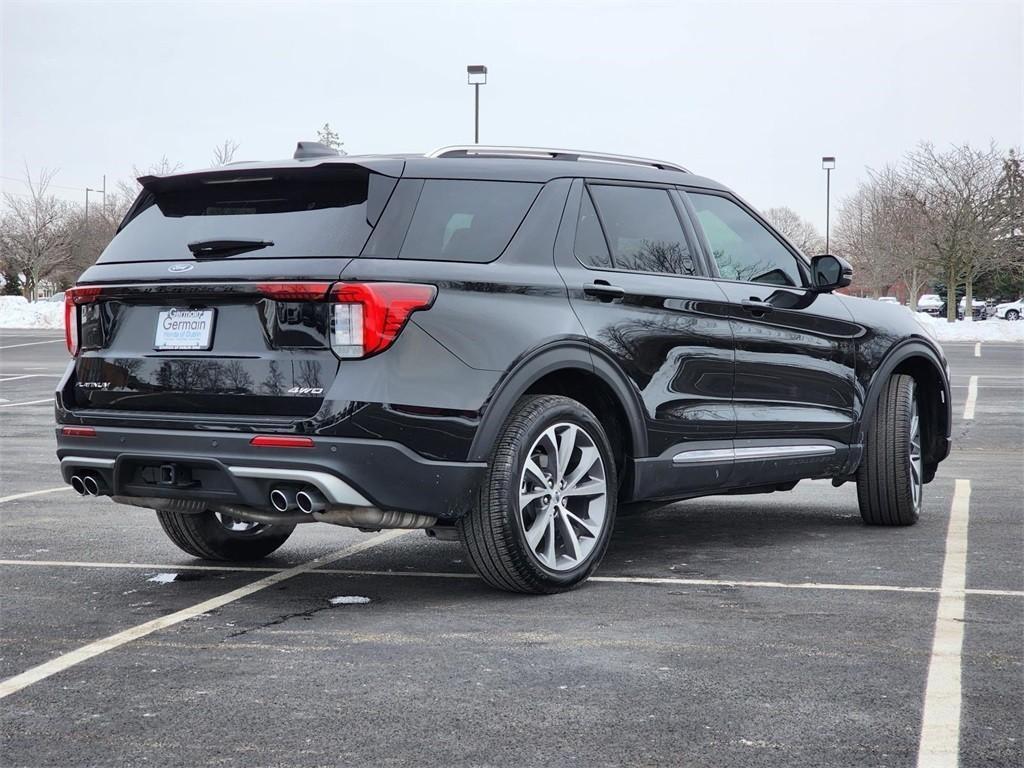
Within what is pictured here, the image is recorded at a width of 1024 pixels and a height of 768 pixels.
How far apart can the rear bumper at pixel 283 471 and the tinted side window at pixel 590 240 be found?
1.15 m


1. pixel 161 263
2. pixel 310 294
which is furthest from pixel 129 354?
pixel 310 294

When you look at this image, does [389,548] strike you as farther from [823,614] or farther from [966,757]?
[966,757]

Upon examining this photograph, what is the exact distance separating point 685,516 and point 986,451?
5.24 m

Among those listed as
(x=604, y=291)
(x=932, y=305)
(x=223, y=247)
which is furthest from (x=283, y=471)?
(x=932, y=305)

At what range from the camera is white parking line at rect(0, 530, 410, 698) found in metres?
4.44

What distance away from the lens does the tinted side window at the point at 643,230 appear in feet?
20.6

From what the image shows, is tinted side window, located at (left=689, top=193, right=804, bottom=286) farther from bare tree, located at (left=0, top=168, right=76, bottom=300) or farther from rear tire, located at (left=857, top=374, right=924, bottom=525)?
bare tree, located at (left=0, top=168, right=76, bottom=300)

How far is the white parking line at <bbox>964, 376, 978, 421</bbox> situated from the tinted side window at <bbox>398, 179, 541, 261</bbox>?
37.6 feet

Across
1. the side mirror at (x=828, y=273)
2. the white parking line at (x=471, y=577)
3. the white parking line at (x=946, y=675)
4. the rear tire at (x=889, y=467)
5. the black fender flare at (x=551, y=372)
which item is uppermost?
the side mirror at (x=828, y=273)

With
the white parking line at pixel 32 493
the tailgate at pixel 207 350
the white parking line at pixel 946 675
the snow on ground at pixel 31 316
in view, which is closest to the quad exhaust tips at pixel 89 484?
the tailgate at pixel 207 350

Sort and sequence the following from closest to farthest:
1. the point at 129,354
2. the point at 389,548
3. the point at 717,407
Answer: the point at 129,354 < the point at 717,407 < the point at 389,548

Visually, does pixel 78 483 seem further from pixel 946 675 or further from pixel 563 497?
pixel 946 675

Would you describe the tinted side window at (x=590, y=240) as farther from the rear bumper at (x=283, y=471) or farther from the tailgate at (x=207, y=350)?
the tailgate at (x=207, y=350)

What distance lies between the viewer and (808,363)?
23.8 ft
